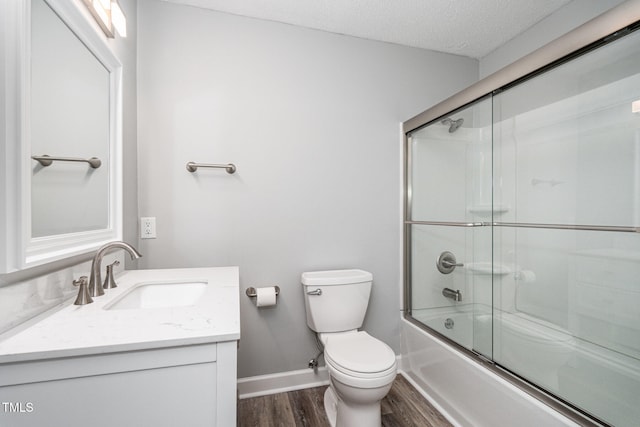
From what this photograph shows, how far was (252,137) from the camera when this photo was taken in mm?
1735

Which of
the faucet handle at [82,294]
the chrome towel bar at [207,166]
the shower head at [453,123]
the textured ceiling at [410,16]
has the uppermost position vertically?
the textured ceiling at [410,16]

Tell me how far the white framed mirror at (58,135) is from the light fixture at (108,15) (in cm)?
4

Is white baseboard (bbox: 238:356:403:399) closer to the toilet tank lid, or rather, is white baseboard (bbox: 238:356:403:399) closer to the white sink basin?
the toilet tank lid

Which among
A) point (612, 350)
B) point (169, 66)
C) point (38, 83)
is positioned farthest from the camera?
point (169, 66)

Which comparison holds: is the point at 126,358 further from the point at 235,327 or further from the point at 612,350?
the point at 612,350

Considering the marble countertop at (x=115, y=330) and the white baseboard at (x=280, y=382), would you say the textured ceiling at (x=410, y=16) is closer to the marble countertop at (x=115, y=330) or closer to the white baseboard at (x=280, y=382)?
the marble countertop at (x=115, y=330)

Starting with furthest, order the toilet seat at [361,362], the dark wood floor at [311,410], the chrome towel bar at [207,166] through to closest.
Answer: the chrome towel bar at [207,166], the dark wood floor at [311,410], the toilet seat at [361,362]

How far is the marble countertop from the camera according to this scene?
63 centimetres

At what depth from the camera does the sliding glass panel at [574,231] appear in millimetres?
1128

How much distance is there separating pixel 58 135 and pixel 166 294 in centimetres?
73

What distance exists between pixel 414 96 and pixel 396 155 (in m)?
0.48

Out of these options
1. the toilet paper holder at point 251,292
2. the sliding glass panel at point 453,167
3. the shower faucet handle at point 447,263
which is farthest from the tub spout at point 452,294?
the toilet paper holder at point 251,292

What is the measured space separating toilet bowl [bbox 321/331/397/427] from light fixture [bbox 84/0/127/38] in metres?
1.79

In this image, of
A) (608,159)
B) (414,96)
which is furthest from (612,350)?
(414,96)
